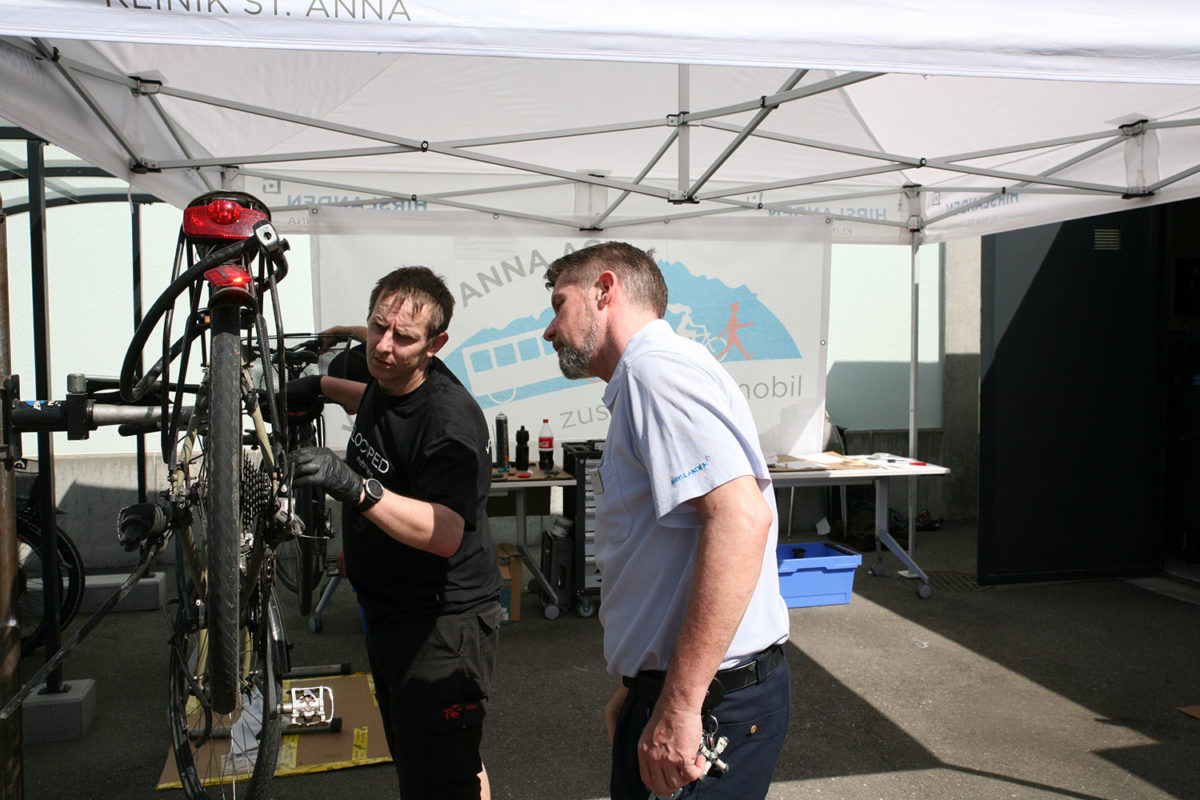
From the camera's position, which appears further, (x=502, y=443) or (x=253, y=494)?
(x=502, y=443)

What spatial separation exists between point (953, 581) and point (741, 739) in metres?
5.31

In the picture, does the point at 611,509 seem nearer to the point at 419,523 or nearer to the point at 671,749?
the point at 671,749

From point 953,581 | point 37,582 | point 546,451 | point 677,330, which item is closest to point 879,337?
point 953,581

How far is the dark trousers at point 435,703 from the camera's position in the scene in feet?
7.15

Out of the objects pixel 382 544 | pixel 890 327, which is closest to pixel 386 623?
pixel 382 544

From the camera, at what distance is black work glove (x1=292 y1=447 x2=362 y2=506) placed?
1764 millimetres

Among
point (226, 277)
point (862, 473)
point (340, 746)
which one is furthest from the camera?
point (862, 473)

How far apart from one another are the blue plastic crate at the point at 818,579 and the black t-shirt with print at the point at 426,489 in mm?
3494

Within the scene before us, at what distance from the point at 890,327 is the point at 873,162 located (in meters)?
3.46

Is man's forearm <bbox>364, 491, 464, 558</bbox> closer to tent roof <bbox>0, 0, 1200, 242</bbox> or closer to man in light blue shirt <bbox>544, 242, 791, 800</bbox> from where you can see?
man in light blue shirt <bbox>544, 242, 791, 800</bbox>

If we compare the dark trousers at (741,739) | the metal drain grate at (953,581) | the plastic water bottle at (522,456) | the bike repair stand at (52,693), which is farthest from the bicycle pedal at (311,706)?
the metal drain grate at (953,581)

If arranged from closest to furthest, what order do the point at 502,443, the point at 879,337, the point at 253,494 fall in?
the point at 253,494 → the point at 502,443 → the point at 879,337

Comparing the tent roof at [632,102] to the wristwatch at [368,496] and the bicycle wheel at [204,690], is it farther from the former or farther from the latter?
the bicycle wheel at [204,690]

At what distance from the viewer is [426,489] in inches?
86.2
